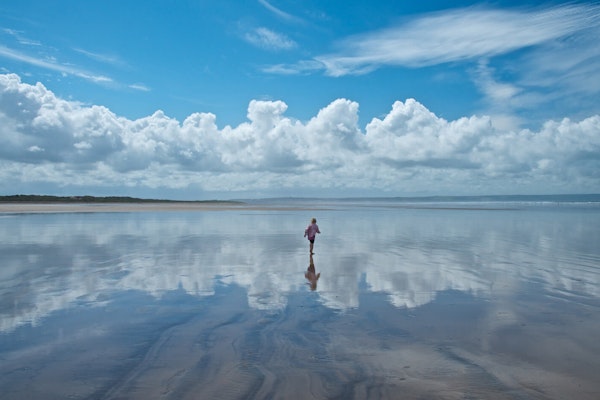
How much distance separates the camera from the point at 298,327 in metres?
9.12

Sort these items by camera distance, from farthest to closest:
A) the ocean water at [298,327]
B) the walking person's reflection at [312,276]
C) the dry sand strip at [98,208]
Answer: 1. the dry sand strip at [98,208]
2. the walking person's reflection at [312,276]
3. the ocean water at [298,327]

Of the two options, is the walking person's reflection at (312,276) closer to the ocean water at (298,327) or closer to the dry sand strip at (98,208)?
the ocean water at (298,327)

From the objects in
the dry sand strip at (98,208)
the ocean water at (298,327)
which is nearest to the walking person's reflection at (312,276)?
the ocean water at (298,327)

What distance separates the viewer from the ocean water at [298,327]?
6.50 meters

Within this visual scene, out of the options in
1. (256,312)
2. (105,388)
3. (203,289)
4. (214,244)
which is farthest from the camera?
(214,244)

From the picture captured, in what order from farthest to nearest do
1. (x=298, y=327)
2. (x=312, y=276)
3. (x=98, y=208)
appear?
1. (x=98, y=208)
2. (x=312, y=276)
3. (x=298, y=327)

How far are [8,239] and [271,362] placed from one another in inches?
936

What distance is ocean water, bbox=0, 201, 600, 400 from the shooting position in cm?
650

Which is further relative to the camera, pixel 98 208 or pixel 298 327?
pixel 98 208

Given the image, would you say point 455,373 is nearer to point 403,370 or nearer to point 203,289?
point 403,370

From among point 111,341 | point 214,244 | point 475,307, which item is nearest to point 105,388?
point 111,341

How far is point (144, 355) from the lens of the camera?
7.55 m

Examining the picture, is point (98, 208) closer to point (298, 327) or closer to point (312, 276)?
point (312, 276)

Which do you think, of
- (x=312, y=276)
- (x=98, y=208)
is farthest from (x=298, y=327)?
(x=98, y=208)
